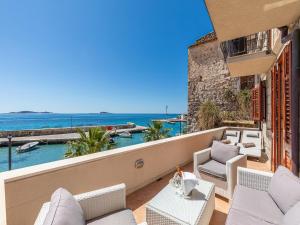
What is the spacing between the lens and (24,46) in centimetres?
1135

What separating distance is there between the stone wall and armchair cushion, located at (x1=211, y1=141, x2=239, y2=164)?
317 inches

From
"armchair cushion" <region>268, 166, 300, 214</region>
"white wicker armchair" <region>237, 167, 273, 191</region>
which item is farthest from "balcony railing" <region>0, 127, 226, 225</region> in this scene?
"armchair cushion" <region>268, 166, 300, 214</region>

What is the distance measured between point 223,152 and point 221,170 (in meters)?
0.54

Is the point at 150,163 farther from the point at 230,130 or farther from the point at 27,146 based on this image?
the point at 27,146

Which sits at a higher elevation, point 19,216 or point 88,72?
point 88,72

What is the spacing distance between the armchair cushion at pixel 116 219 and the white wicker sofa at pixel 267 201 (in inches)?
36.9

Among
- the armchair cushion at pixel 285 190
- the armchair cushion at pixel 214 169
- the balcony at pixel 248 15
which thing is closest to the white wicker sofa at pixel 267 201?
the armchair cushion at pixel 285 190

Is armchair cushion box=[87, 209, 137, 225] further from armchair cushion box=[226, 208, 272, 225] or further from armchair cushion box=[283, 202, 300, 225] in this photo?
armchair cushion box=[283, 202, 300, 225]

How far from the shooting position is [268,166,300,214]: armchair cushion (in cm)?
150

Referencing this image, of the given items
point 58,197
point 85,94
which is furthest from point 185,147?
point 85,94

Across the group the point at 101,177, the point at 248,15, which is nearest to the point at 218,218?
the point at 101,177

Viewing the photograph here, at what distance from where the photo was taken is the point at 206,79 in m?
11.9

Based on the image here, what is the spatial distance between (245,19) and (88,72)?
2630 centimetres

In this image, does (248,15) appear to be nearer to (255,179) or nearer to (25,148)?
(255,179)
